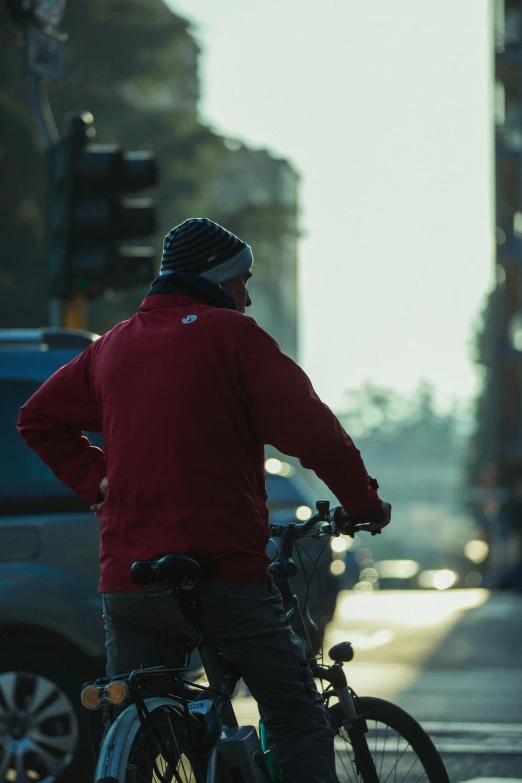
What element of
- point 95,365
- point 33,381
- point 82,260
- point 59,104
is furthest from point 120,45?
point 95,365

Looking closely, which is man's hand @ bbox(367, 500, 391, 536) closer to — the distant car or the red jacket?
the red jacket

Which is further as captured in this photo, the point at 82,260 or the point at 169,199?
the point at 169,199

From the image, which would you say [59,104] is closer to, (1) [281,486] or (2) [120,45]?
(2) [120,45]

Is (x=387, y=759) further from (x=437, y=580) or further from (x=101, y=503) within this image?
(x=437, y=580)

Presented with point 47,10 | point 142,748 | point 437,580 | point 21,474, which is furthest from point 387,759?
point 437,580

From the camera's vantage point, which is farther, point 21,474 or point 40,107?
point 40,107

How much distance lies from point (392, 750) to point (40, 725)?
6.01ft

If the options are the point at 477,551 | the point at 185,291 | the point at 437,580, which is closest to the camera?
the point at 185,291

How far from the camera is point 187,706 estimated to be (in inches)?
124

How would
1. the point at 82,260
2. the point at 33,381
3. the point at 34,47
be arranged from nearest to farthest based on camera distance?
the point at 33,381, the point at 82,260, the point at 34,47

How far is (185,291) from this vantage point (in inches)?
134

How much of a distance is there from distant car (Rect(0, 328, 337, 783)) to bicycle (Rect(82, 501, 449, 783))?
1.62m

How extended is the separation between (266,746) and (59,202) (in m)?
6.26

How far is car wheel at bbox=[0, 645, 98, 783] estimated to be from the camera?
5.24m
